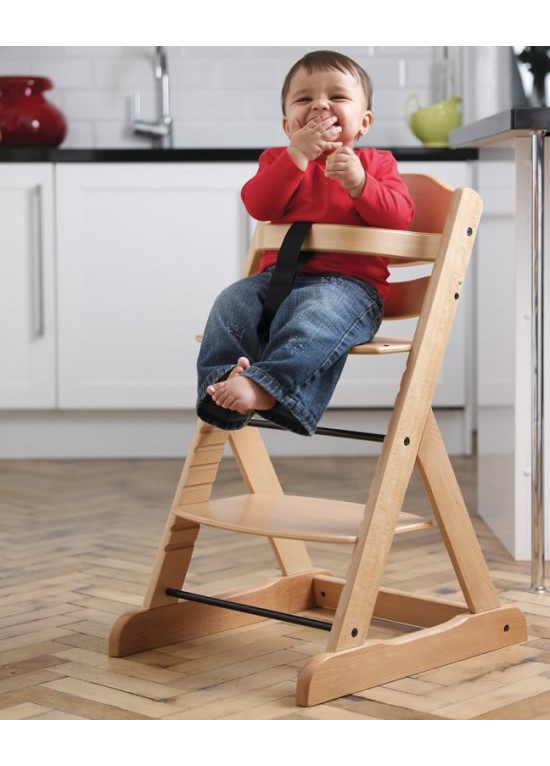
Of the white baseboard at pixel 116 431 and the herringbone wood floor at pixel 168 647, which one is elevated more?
the white baseboard at pixel 116 431

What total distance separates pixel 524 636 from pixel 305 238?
0.73 metres

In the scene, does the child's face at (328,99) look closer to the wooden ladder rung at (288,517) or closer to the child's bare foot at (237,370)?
the child's bare foot at (237,370)

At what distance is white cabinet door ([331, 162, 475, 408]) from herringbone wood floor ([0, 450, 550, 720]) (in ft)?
1.69

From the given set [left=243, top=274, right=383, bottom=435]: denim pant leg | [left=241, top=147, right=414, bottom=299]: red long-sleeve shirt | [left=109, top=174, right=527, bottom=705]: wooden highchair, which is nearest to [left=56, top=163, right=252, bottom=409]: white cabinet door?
[left=109, top=174, right=527, bottom=705]: wooden highchair

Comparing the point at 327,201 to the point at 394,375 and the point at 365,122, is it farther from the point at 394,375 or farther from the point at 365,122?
the point at 394,375

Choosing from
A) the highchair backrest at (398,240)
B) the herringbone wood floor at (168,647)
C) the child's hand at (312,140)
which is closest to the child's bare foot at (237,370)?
the highchair backrest at (398,240)

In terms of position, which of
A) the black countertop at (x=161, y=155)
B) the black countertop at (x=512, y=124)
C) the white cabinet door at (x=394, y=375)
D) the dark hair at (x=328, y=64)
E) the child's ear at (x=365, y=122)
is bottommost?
the white cabinet door at (x=394, y=375)

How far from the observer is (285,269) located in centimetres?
183

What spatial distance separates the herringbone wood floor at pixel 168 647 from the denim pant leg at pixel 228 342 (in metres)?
0.38

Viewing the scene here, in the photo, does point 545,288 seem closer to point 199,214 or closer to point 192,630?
point 192,630

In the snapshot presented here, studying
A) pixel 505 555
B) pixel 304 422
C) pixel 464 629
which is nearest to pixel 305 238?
pixel 304 422

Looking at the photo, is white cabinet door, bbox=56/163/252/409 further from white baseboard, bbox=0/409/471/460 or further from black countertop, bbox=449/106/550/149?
black countertop, bbox=449/106/550/149

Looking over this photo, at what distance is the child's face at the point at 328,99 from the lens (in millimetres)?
1851

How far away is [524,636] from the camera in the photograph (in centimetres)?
196
